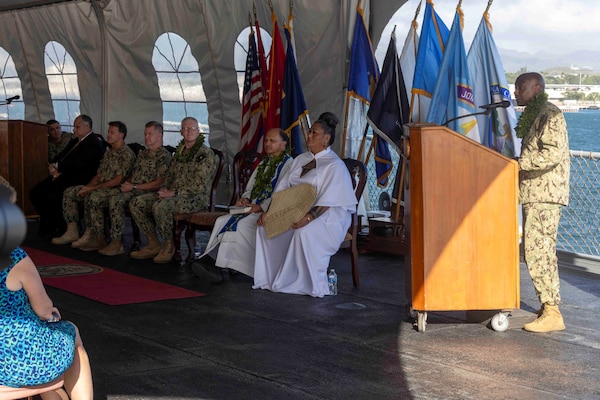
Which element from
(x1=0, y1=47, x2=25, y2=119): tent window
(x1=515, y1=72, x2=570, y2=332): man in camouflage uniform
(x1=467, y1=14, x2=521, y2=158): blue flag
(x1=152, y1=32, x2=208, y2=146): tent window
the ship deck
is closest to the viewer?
the ship deck

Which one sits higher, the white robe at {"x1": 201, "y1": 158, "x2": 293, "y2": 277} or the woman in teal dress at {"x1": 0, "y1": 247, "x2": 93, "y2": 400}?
the woman in teal dress at {"x1": 0, "y1": 247, "x2": 93, "y2": 400}

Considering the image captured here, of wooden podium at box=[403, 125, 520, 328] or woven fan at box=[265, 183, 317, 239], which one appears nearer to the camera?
wooden podium at box=[403, 125, 520, 328]

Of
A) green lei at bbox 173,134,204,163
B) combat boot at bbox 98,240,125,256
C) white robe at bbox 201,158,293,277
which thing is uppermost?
green lei at bbox 173,134,204,163

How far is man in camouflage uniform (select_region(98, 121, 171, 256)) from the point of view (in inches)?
344

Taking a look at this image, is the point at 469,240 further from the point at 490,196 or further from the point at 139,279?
the point at 139,279

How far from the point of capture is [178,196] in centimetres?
828

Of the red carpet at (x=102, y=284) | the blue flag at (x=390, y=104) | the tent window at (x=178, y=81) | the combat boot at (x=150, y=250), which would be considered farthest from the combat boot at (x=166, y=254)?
the tent window at (x=178, y=81)

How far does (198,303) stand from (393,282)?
1661 millimetres

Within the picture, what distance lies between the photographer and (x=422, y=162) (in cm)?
535

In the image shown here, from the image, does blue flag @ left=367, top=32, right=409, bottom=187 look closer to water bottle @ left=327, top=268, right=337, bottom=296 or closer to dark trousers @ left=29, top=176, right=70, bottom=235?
water bottle @ left=327, top=268, right=337, bottom=296

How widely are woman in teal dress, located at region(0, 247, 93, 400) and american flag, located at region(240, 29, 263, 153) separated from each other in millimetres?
6160

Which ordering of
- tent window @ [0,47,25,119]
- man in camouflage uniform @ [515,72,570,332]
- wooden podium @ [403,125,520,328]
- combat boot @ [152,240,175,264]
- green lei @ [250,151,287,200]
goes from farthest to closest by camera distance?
1. tent window @ [0,47,25,119]
2. combat boot @ [152,240,175,264]
3. green lei @ [250,151,287,200]
4. man in camouflage uniform @ [515,72,570,332]
5. wooden podium @ [403,125,520,328]

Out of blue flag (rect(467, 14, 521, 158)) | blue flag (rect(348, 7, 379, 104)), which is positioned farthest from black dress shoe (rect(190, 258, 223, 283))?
blue flag (rect(467, 14, 521, 158))

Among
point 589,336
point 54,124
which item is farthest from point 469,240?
point 54,124
